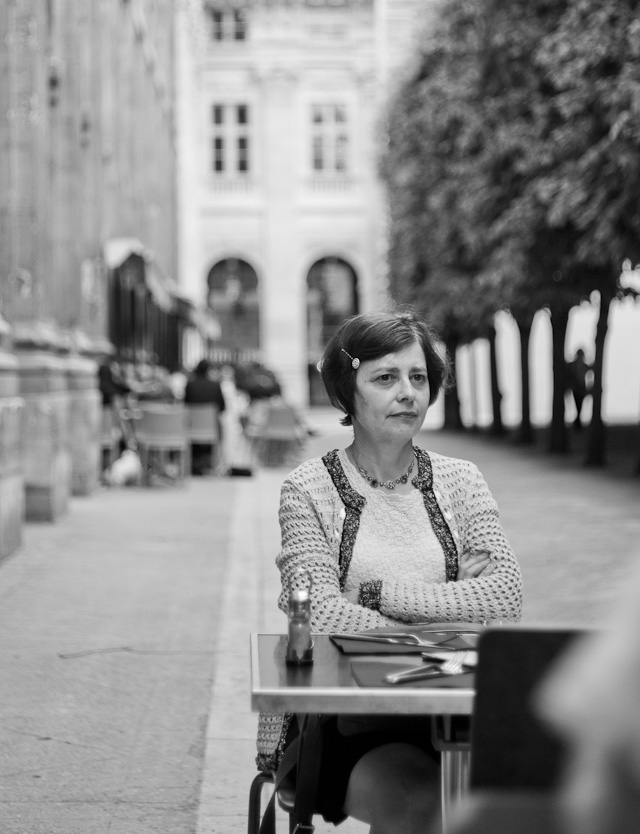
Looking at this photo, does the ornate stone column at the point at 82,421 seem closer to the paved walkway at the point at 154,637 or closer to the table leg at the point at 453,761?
the paved walkway at the point at 154,637

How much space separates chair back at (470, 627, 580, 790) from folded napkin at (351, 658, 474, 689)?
0.55 m

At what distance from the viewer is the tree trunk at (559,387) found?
26.1 meters

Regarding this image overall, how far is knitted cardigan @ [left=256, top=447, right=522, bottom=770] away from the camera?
3350 millimetres

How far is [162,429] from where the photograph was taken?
19422 millimetres

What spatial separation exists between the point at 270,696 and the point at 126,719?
3.59 m

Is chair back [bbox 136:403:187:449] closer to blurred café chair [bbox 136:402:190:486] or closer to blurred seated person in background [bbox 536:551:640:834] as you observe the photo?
blurred café chair [bbox 136:402:190:486]

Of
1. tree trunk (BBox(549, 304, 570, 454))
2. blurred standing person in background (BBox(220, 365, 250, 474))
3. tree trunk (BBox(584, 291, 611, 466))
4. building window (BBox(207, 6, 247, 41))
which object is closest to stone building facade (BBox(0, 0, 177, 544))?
blurred standing person in background (BBox(220, 365, 250, 474))

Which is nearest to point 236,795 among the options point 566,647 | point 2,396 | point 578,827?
point 566,647

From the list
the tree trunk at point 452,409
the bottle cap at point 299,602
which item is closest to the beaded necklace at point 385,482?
the bottle cap at point 299,602

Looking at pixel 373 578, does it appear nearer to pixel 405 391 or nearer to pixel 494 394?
pixel 405 391

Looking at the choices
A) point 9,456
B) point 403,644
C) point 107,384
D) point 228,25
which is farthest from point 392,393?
point 228,25

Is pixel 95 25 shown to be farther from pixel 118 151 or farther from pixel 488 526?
pixel 488 526

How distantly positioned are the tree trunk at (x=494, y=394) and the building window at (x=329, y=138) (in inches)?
873

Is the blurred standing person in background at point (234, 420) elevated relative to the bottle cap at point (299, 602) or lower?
lower
